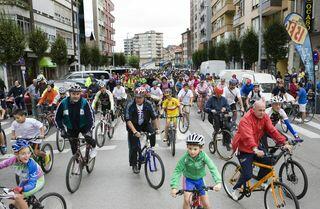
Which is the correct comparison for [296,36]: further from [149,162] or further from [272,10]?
[272,10]

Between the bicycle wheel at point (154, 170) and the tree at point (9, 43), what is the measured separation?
19.8 metres

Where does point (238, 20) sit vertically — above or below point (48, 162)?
above

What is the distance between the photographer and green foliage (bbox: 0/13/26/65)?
23438 mm

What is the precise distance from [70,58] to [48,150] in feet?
152

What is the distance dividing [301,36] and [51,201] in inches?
636

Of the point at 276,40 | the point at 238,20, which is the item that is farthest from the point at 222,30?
the point at 276,40

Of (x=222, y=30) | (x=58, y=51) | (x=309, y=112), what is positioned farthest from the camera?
(x=222, y=30)

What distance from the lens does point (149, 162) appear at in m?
7.05

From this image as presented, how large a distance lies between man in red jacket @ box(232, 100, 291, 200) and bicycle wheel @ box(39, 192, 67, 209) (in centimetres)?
281

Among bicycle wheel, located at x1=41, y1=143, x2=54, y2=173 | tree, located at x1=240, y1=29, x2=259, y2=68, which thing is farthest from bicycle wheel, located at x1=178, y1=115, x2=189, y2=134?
tree, located at x1=240, y1=29, x2=259, y2=68

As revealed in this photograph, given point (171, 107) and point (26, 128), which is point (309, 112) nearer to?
point (171, 107)

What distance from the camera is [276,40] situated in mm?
29219

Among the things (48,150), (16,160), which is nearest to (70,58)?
(48,150)

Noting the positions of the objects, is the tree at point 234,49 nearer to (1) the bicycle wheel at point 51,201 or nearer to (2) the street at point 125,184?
(2) the street at point 125,184
